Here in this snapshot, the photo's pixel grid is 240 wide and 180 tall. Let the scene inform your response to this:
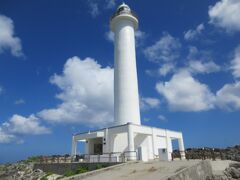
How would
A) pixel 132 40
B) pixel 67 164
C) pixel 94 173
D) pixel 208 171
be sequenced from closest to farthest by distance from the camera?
pixel 94 173 < pixel 208 171 < pixel 67 164 < pixel 132 40

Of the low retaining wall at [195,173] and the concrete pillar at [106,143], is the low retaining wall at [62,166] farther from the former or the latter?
the low retaining wall at [195,173]

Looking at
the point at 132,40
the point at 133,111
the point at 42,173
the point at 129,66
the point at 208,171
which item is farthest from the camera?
the point at 132,40

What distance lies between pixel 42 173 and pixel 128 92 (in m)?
12.4

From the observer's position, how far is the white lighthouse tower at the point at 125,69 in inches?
1030

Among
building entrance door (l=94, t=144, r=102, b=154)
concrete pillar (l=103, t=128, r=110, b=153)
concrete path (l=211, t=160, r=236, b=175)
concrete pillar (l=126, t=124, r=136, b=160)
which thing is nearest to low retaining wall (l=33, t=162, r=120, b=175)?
concrete pillar (l=126, t=124, r=136, b=160)

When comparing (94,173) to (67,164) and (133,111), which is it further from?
(133,111)

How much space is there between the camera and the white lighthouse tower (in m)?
A: 26.2

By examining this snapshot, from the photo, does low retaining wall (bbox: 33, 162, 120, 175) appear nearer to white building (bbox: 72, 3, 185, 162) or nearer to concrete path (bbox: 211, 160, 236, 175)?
white building (bbox: 72, 3, 185, 162)

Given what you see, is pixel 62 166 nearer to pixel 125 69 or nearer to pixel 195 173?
pixel 125 69

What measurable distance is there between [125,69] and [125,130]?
8.05m

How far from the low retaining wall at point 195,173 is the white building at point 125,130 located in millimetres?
7668

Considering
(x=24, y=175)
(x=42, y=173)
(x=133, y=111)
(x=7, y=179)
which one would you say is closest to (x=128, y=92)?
(x=133, y=111)

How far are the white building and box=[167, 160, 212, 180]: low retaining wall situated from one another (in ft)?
25.2

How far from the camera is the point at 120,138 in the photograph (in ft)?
80.7
